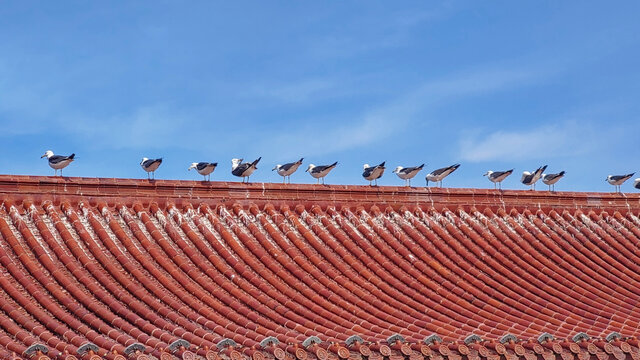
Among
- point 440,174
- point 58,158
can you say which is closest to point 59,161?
point 58,158

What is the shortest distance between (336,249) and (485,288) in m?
2.20

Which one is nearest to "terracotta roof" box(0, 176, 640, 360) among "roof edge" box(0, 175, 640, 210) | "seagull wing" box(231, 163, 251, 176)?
"roof edge" box(0, 175, 640, 210)

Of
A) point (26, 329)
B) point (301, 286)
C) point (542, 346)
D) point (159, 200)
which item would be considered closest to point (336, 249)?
point (301, 286)

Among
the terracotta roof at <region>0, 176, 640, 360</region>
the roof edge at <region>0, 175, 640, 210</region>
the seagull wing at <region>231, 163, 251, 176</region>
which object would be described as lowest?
the terracotta roof at <region>0, 176, 640, 360</region>

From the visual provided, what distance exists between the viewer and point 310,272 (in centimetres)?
1366

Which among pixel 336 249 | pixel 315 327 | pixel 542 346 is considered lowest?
pixel 542 346

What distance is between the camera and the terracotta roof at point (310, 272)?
10.8m

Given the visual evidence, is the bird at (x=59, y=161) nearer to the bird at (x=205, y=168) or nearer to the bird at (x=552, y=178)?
the bird at (x=205, y=168)

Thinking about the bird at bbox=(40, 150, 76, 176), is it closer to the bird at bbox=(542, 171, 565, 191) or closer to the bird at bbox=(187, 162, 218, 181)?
the bird at bbox=(187, 162, 218, 181)

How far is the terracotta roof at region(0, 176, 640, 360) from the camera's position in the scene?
10.8 m

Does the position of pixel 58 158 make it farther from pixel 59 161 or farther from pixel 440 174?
pixel 440 174

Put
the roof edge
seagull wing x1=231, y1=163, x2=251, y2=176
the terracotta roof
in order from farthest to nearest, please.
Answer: seagull wing x1=231, y1=163, x2=251, y2=176, the roof edge, the terracotta roof

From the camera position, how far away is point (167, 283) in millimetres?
12398

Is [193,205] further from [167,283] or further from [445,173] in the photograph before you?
[445,173]
